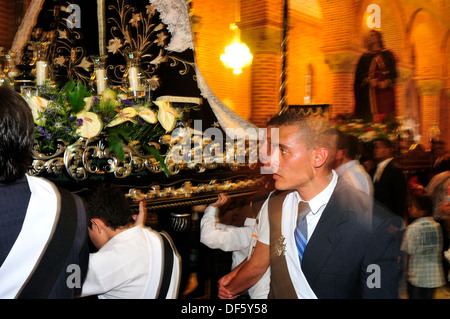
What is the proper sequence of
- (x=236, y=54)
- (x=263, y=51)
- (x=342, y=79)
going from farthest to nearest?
(x=342, y=79), (x=263, y=51), (x=236, y=54)

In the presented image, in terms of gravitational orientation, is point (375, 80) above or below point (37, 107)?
above

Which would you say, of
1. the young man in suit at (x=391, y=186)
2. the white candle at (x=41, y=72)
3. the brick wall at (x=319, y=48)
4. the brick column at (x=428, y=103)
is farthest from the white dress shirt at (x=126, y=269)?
the brick column at (x=428, y=103)

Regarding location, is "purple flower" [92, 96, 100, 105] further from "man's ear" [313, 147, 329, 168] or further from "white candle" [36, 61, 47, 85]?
"man's ear" [313, 147, 329, 168]

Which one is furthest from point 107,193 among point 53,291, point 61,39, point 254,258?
point 61,39

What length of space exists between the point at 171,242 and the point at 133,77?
1.07m

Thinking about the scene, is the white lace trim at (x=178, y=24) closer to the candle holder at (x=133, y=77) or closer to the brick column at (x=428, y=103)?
the candle holder at (x=133, y=77)

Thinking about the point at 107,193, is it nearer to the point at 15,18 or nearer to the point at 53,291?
the point at 53,291

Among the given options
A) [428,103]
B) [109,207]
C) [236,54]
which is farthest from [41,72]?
[428,103]

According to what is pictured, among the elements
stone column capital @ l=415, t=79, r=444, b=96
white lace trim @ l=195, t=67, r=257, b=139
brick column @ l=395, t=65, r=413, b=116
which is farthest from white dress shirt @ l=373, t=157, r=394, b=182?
stone column capital @ l=415, t=79, r=444, b=96

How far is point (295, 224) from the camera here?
1.85 meters

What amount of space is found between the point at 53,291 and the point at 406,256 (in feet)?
10.6

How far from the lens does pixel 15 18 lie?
92.7 inches

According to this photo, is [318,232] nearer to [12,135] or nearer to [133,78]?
[12,135]

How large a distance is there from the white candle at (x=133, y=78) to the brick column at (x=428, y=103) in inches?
369
